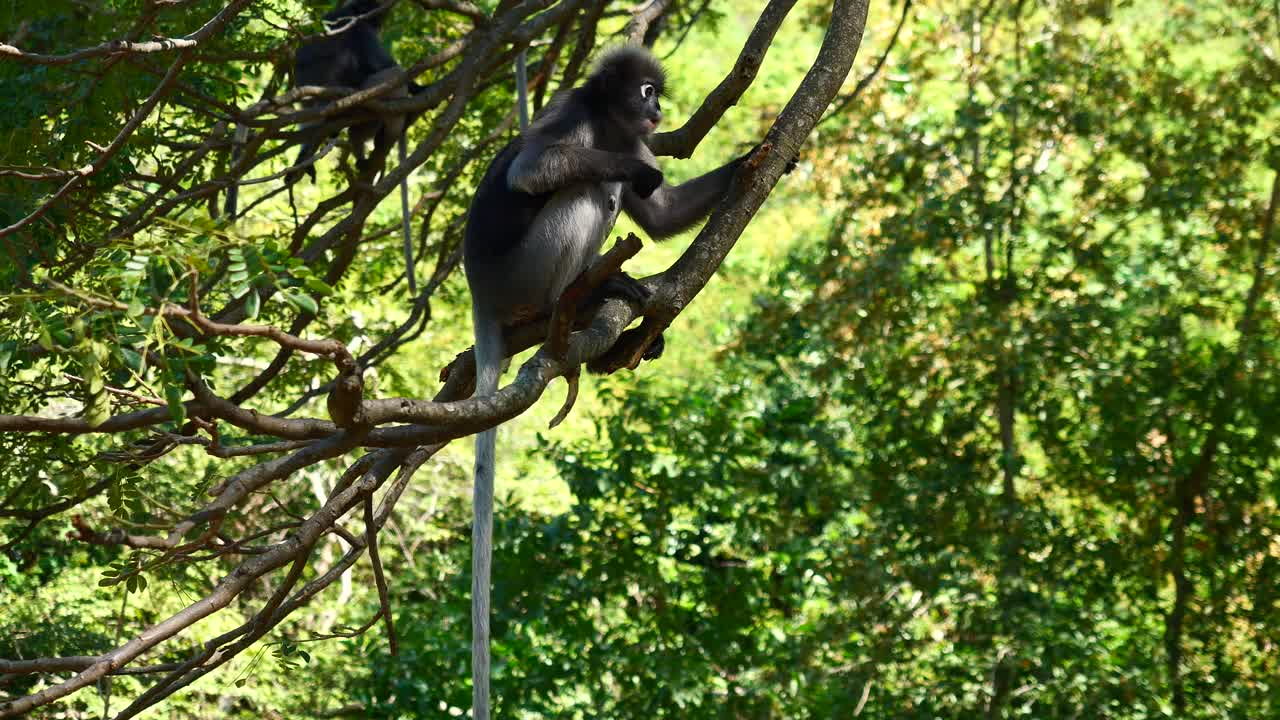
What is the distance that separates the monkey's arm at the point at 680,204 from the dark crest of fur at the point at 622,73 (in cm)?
32

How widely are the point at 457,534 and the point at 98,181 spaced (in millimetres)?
6525

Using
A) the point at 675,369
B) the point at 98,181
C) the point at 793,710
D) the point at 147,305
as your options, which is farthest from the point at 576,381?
the point at 675,369

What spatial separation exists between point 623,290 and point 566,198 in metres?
0.85

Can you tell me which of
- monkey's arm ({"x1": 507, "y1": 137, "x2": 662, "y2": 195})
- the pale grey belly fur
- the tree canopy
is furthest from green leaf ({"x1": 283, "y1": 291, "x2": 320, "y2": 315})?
the tree canopy

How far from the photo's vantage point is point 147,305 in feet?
4.74

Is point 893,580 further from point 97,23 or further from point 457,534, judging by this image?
point 97,23

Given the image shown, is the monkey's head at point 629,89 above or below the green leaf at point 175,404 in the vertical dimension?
above

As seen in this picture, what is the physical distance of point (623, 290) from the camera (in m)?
2.75

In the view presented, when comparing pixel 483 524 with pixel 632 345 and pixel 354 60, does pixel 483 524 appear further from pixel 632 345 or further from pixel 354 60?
pixel 354 60

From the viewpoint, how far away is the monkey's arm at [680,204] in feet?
11.5

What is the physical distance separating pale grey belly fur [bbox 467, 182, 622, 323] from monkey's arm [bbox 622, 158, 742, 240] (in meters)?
0.15

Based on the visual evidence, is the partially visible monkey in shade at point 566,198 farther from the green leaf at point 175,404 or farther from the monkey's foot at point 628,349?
the green leaf at point 175,404

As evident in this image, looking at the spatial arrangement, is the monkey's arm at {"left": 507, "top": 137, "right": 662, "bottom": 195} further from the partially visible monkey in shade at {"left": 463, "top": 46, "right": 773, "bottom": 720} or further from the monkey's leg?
the monkey's leg

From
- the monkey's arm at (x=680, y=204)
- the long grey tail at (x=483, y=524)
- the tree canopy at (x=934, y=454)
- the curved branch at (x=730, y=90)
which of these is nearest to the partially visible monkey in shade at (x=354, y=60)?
the tree canopy at (x=934, y=454)
